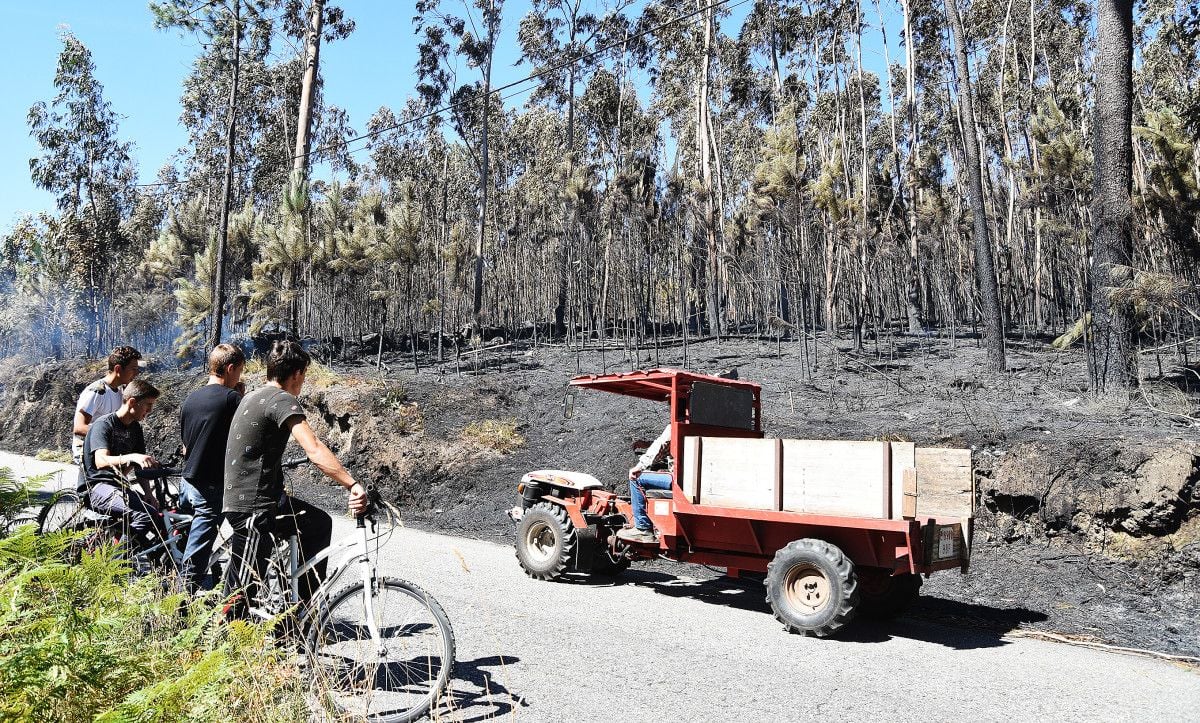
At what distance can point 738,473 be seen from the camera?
22.0ft

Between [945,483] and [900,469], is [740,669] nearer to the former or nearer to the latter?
[900,469]

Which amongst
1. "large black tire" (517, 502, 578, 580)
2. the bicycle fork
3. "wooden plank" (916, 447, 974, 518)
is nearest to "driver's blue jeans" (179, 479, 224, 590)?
the bicycle fork

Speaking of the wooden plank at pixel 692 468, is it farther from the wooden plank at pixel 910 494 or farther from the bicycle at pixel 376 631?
the bicycle at pixel 376 631

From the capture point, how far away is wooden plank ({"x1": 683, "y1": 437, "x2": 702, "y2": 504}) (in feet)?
22.7

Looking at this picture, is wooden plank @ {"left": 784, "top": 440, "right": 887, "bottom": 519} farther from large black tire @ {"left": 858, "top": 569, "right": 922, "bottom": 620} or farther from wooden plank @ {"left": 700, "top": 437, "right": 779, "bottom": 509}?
large black tire @ {"left": 858, "top": 569, "right": 922, "bottom": 620}

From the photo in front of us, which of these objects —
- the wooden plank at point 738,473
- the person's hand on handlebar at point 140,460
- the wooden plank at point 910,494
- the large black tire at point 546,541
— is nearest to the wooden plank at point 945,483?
the wooden plank at point 910,494

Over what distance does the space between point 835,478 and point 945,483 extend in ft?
3.92

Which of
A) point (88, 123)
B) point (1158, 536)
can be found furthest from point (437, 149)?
point (1158, 536)

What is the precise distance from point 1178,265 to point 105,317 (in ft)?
127

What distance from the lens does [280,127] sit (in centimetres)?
4434

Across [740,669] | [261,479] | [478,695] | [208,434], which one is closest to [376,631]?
[478,695]

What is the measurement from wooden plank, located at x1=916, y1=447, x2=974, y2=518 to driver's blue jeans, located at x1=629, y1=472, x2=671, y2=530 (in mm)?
2087

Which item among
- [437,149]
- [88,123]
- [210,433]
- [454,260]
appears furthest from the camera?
[437,149]

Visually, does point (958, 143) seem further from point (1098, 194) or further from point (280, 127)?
point (280, 127)
